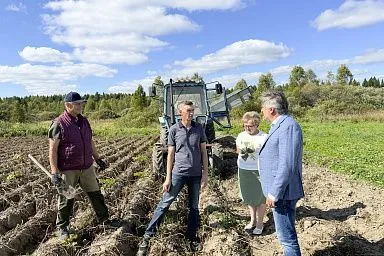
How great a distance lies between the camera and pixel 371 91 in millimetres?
44656

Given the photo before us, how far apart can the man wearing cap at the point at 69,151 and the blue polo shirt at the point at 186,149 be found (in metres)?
1.07

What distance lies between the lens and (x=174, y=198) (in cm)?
462

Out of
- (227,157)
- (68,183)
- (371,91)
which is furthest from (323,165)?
(371,91)

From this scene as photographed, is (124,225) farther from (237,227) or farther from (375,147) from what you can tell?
(375,147)

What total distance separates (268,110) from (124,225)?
2633 millimetres

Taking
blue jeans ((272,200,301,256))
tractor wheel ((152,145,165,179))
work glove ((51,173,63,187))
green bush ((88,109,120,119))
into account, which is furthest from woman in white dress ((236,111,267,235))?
green bush ((88,109,120,119))

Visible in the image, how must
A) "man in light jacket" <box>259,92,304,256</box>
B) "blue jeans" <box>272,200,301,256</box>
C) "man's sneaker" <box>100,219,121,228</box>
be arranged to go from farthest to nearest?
"man's sneaker" <box>100,219,121,228</box>, "blue jeans" <box>272,200,301,256</box>, "man in light jacket" <box>259,92,304,256</box>

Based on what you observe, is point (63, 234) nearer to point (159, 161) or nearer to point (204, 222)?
point (204, 222)

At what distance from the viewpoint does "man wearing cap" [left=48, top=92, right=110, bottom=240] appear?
4672 mm

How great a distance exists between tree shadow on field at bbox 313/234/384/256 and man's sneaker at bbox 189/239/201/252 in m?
1.22

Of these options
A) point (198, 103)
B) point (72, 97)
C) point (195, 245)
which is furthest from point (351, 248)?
point (198, 103)

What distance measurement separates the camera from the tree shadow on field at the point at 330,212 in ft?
18.0

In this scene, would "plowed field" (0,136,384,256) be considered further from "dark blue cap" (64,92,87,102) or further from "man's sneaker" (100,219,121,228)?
"dark blue cap" (64,92,87,102)

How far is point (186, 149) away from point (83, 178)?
1339mm
